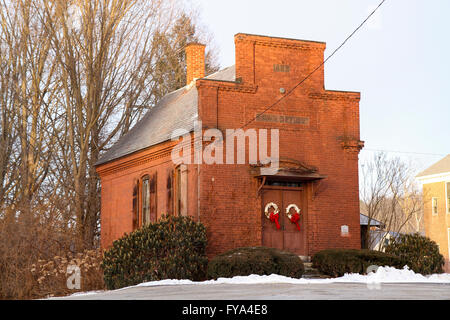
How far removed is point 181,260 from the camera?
71.6 feet

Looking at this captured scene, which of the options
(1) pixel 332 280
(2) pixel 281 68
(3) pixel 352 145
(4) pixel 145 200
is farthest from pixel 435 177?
(1) pixel 332 280

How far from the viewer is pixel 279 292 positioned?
48.4 ft

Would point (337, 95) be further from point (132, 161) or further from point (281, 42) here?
point (132, 161)

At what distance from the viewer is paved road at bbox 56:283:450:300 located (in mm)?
13805

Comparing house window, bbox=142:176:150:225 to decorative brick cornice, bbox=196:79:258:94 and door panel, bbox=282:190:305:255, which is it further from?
door panel, bbox=282:190:305:255

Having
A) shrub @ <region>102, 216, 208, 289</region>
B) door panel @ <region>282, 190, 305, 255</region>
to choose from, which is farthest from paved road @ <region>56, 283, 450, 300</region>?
door panel @ <region>282, 190, 305, 255</region>

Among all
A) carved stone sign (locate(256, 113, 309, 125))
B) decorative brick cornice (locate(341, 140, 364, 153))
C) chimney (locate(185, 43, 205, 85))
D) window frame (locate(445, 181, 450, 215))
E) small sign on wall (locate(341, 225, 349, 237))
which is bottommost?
small sign on wall (locate(341, 225, 349, 237))

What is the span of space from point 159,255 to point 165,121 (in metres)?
8.26

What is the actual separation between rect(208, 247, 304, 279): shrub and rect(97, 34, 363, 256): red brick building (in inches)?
106

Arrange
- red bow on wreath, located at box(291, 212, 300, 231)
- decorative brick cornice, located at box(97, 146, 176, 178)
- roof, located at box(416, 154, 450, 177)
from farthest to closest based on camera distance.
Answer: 1. roof, located at box(416, 154, 450, 177)
2. decorative brick cornice, located at box(97, 146, 176, 178)
3. red bow on wreath, located at box(291, 212, 300, 231)

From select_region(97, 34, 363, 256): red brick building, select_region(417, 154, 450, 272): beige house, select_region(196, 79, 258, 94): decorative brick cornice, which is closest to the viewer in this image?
select_region(97, 34, 363, 256): red brick building

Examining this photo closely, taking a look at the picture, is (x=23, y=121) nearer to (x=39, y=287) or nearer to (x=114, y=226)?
(x=114, y=226)

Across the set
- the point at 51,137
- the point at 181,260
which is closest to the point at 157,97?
the point at 51,137

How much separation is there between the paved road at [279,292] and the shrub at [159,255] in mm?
3628
